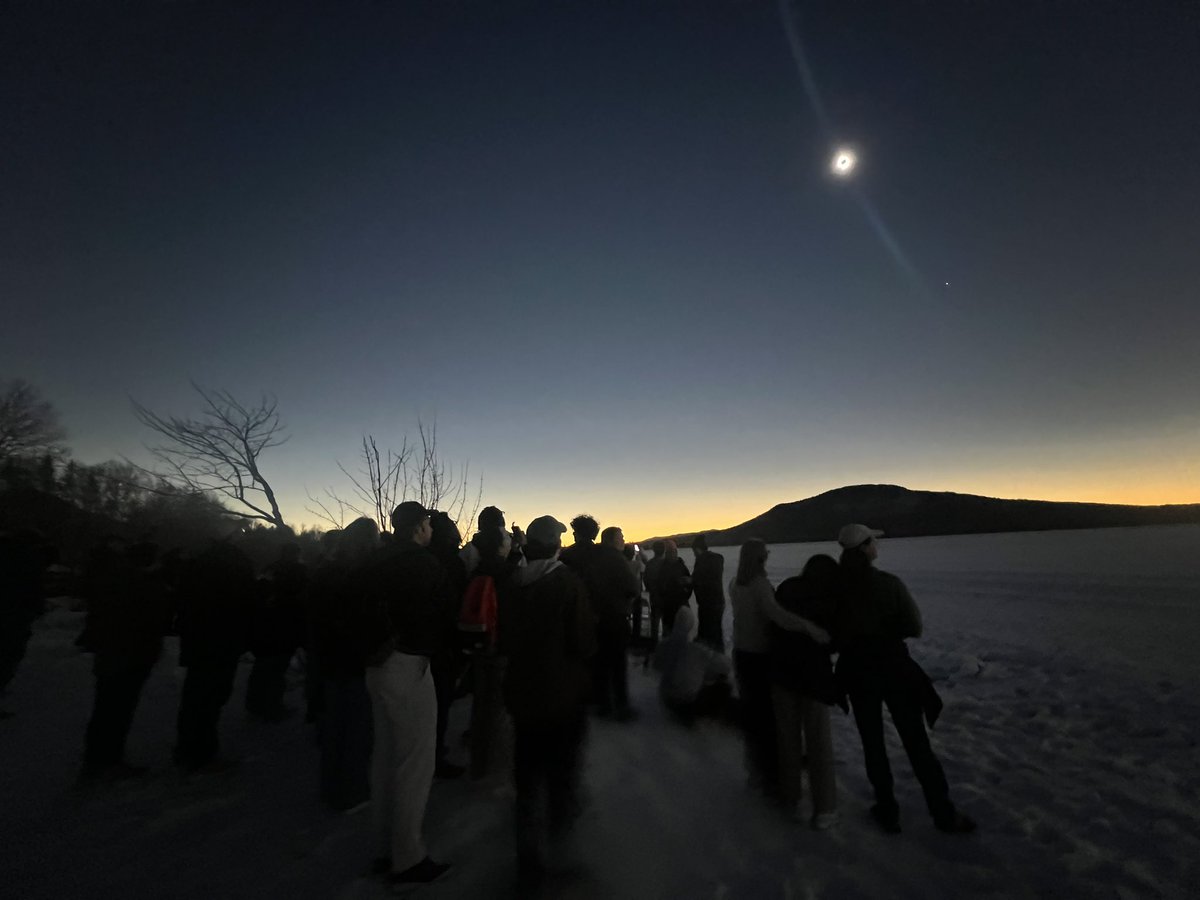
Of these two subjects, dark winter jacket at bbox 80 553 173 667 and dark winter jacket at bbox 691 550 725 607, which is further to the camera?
dark winter jacket at bbox 691 550 725 607

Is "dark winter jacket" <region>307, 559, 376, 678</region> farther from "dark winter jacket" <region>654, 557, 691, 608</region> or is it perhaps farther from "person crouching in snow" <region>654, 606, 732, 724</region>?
"dark winter jacket" <region>654, 557, 691, 608</region>

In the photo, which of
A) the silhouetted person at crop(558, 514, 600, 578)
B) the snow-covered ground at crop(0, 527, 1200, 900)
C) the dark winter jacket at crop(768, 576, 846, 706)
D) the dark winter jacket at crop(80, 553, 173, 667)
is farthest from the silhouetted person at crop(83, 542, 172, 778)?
the dark winter jacket at crop(768, 576, 846, 706)

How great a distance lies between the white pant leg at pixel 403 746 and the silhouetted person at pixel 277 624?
3822 mm

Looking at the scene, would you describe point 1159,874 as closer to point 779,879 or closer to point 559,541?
point 779,879

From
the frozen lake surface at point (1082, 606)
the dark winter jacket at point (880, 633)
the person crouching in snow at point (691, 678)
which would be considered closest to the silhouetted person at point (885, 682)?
the dark winter jacket at point (880, 633)

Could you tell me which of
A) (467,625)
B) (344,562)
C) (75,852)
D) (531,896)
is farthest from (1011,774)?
(75,852)

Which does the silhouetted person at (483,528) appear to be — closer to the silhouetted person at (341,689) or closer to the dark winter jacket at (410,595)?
the silhouetted person at (341,689)

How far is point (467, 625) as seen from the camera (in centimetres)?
410

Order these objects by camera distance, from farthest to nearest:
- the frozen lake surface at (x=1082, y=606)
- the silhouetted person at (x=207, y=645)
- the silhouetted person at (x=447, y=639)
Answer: the frozen lake surface at (x=1082, y=606), the silhouetted person at (x=207, y=645), the silhouetted person at (x=447, y=639)

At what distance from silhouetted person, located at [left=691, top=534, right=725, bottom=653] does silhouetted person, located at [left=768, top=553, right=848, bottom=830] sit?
13.3 ft

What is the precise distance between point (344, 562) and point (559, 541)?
165 centimetres

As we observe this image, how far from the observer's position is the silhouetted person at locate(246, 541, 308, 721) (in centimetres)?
631

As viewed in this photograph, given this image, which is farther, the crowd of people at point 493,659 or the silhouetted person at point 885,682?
the silhouetted person at point 885,682

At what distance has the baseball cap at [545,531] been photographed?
3443 millimetres
